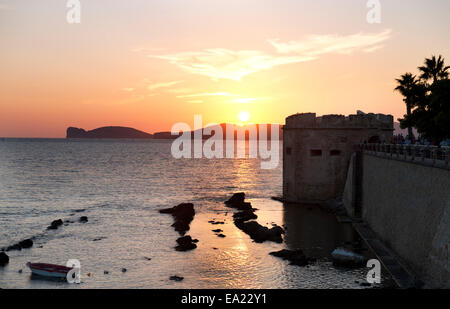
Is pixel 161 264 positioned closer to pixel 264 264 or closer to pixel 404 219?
pixel 264 264

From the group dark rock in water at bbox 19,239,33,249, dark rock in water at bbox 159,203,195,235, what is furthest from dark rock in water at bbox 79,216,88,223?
dark rock in water at bbox 19,239,33,249

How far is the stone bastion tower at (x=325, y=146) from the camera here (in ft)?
140

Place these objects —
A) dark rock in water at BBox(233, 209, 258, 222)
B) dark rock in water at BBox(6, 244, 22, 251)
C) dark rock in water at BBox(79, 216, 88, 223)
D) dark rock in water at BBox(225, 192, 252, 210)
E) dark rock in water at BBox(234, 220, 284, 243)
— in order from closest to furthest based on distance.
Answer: dark rock in water at BBox(6, 244, 22, 251), dark rock in water at BBox(234, 220, 284, 243), dark rock in water at BBox(233, 209, 258, 222), dark rock in water at BBox(79, 216, 88, 223), dark rock in water at BBox(225, 192, 252, 210)

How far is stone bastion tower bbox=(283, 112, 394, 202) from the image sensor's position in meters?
42.7

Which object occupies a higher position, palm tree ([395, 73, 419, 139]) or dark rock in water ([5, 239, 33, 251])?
palm tree ([395, 73, 419, 139])

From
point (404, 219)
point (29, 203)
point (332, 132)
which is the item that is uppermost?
point (332, 132)

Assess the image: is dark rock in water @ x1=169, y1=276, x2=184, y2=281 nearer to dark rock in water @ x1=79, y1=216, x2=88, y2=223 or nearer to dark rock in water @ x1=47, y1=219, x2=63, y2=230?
dark rock in water @ x1=47, y1=219, x2=63, y2=230

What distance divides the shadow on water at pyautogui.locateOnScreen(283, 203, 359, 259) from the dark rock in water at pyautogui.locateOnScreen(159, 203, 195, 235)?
8817 millimetres

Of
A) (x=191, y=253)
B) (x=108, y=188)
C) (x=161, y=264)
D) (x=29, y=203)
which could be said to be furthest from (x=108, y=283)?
(x=108, y=188)

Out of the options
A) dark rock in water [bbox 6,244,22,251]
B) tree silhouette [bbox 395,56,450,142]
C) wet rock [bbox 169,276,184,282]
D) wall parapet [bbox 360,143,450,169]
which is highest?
tree silhouette [bbox 395,56,450,142]

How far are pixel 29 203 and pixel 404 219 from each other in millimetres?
48361

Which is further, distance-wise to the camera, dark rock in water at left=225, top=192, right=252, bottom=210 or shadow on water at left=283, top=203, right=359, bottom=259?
dark rock in water at left=225, top=192, right=252, bottom=210

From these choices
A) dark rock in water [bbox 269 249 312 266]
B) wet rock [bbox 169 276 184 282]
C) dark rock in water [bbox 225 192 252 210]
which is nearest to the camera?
wet rock [bbox 169 276 184 282]

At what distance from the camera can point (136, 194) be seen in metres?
63.8
